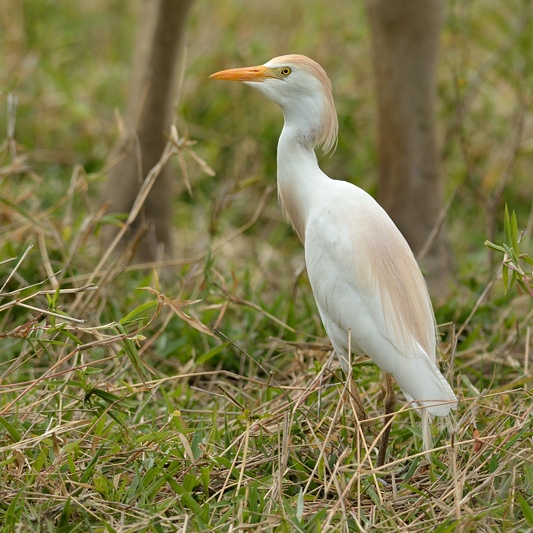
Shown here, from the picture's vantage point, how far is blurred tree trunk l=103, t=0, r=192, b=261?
3.92m

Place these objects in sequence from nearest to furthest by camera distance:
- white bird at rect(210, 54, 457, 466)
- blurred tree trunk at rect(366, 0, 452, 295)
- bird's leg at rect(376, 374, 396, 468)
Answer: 1. white bird at rect(210, 54, 457, 466)
2. bird's leg at rect(376, 374, 396, 468)
3. blurred tree trunk at rect(366, 0, 452, 295)

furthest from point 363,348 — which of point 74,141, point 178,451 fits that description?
point 74,141

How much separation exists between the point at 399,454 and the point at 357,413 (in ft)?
0.75

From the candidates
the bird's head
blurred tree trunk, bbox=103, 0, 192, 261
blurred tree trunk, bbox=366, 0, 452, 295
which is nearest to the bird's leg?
the bird's head

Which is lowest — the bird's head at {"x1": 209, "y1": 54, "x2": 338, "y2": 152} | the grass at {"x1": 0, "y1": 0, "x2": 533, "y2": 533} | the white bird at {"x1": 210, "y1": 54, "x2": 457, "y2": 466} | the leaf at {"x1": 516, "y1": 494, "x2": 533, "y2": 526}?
the grass at {"x1": 0, "y1": 0, "x2": 533, "y2": 533}

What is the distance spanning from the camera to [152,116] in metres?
4.00

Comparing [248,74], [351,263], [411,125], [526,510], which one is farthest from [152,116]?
[526,510]

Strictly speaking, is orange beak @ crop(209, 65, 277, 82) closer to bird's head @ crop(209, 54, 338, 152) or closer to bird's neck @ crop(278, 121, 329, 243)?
bird's head @ crop(209, 54, 338, 152)

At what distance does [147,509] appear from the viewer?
226 centimetres

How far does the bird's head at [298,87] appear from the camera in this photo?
2.60m

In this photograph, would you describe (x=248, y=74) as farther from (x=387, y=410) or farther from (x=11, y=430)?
(x=11, y=430)

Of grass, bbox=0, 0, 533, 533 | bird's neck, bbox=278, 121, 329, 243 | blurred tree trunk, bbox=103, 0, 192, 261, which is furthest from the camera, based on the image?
blurred tree trunk, bbox=103, 0, 192, 261

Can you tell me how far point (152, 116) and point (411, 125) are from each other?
111 centimetres

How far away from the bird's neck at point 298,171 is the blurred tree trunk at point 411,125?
4.10 feet
